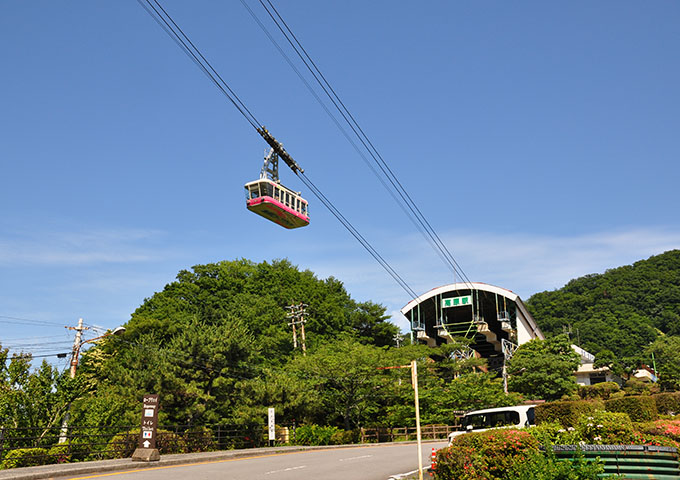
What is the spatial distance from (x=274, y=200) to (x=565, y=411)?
594 inches

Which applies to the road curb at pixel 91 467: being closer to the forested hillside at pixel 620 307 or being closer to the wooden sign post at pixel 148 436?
the wooden sign post at pixel 148 436

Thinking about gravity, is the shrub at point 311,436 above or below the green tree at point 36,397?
below

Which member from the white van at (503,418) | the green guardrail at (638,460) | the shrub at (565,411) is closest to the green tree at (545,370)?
the white van at (503,418)

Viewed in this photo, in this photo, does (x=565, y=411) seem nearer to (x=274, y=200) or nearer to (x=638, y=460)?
(x=638, y=460)

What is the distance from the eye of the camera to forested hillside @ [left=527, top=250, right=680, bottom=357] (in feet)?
412

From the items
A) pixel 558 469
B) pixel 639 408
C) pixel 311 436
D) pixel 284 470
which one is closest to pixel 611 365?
pixel 311 436

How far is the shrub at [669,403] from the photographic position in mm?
21203

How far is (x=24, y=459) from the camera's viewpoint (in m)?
19.3

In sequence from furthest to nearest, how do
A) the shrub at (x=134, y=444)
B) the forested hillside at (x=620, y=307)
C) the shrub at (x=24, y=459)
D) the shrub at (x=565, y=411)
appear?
the forested hillside at (x=620, y=307) → the shrub at (x=134, y=444) → the shrub at (x=24, y=459) → the shrub at (x=565, y=411)

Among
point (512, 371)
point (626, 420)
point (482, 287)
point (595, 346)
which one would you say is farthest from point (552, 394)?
point (595, 346)

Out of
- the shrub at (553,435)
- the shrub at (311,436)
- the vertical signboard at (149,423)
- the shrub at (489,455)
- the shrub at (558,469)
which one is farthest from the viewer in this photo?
the shrub at (311,436)

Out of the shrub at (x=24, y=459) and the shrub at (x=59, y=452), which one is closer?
the shrub at (x=24, y=459)

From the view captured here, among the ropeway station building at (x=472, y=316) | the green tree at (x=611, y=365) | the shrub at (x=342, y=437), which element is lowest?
the shrub at (x=342, y=437)

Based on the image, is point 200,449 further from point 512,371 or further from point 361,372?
point 512,371
